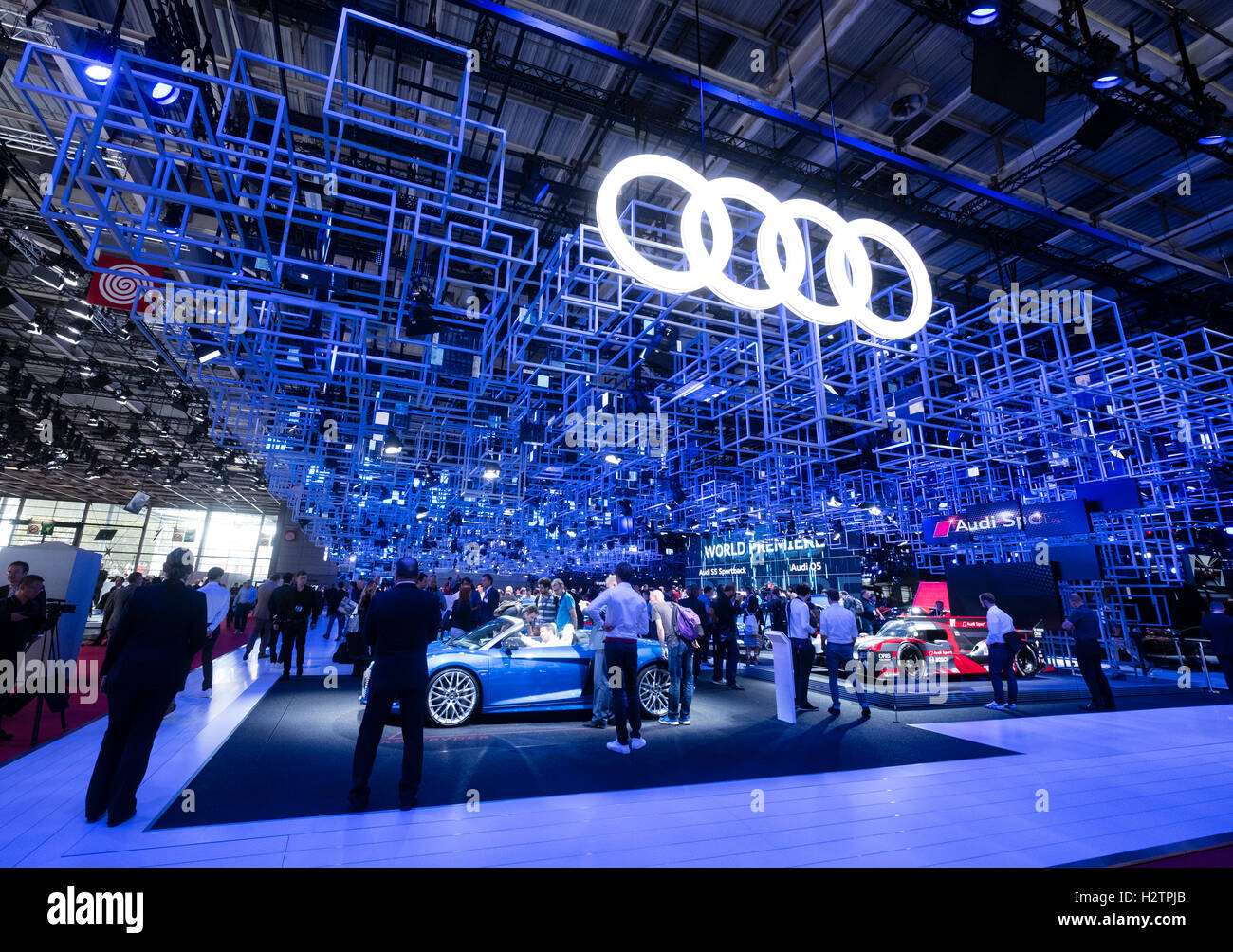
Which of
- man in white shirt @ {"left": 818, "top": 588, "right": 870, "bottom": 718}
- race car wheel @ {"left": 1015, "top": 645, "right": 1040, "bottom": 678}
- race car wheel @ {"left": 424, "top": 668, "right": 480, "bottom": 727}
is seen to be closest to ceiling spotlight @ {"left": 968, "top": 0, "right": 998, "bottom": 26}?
man in white shirt @ {"left": 818, "top": 588, "right": 870, "bottom": 718}

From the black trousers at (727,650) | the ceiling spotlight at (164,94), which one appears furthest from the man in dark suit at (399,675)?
the black trousers at (727,650)

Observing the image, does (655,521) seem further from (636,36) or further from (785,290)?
(785,290)

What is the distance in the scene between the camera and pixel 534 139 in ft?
28.0

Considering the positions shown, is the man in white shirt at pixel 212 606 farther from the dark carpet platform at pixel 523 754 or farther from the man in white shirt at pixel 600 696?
the man in white shirt at pixel 600 696

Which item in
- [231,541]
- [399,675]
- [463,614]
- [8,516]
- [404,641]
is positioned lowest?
[399,675]

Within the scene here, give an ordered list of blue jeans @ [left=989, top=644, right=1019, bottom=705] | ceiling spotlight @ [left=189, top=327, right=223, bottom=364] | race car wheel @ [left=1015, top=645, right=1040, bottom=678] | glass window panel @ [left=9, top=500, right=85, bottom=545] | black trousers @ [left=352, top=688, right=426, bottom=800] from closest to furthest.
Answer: black trousers @ [left=352, top=688, right=426, bottom=800] < ceiling spotlight @ [left=189, top=327, right=223, bottom=364] < blue jeans @ [left=989, top=644, right=1019, bottom=705] < race car wheel @ [left=1015, top=645, right=1040, bottom=678] < glass window panel @ [left=9, top=500, right=85, bottom=545]

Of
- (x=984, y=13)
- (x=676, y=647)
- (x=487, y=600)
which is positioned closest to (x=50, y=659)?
(x=487, y=600)

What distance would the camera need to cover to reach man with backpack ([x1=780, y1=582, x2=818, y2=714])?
6.84m

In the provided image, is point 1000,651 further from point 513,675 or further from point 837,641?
point 513,675

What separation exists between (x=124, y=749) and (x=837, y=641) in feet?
22.0

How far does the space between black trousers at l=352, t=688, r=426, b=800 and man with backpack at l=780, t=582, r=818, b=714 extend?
476 centimetres

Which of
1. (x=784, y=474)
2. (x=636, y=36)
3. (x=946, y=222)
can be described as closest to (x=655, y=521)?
(x=784, y=474)

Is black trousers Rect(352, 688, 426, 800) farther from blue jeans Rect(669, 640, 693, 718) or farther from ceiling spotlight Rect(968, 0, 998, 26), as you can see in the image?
ceiling spotlight Rect(968, 0, 998, 26)

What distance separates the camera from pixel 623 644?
506 cm
